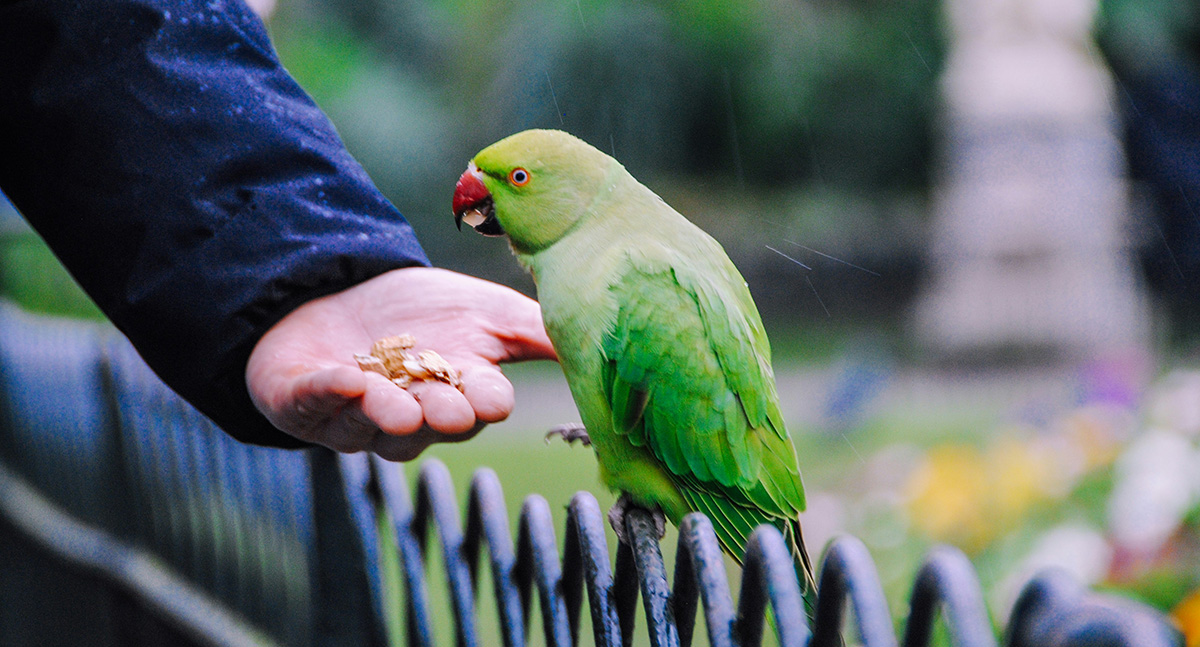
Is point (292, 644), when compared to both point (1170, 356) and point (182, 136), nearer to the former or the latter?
point (182, 136)

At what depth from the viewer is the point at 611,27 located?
7.75 feet

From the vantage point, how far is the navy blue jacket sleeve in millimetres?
1121

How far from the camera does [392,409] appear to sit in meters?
0.96

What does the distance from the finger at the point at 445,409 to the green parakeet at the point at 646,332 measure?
15cm

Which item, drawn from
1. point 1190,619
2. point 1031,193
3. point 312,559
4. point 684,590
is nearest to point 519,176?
point 684,590

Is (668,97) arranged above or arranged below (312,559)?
above

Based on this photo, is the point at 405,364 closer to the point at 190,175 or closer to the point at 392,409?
the point at 392,409

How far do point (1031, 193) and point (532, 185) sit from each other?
208 inches

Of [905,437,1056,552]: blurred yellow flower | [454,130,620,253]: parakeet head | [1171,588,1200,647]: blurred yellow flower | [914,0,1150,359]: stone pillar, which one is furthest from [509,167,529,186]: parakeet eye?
[914,0,1150,359]: stone pillar

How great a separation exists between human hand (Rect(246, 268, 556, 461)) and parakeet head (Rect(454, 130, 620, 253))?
142 millimetres

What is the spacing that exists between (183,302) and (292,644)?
29.5 inches

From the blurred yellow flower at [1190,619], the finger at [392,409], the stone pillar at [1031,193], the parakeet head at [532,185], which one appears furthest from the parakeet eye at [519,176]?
the stone pillar at [1031,193]

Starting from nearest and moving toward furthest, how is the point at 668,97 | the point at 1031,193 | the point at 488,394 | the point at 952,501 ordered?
1. the point at 488,394
2. the point at 668,97
3. the point at 952,501
4. the point at 1031,193

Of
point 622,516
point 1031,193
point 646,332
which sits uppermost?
point 646,332
